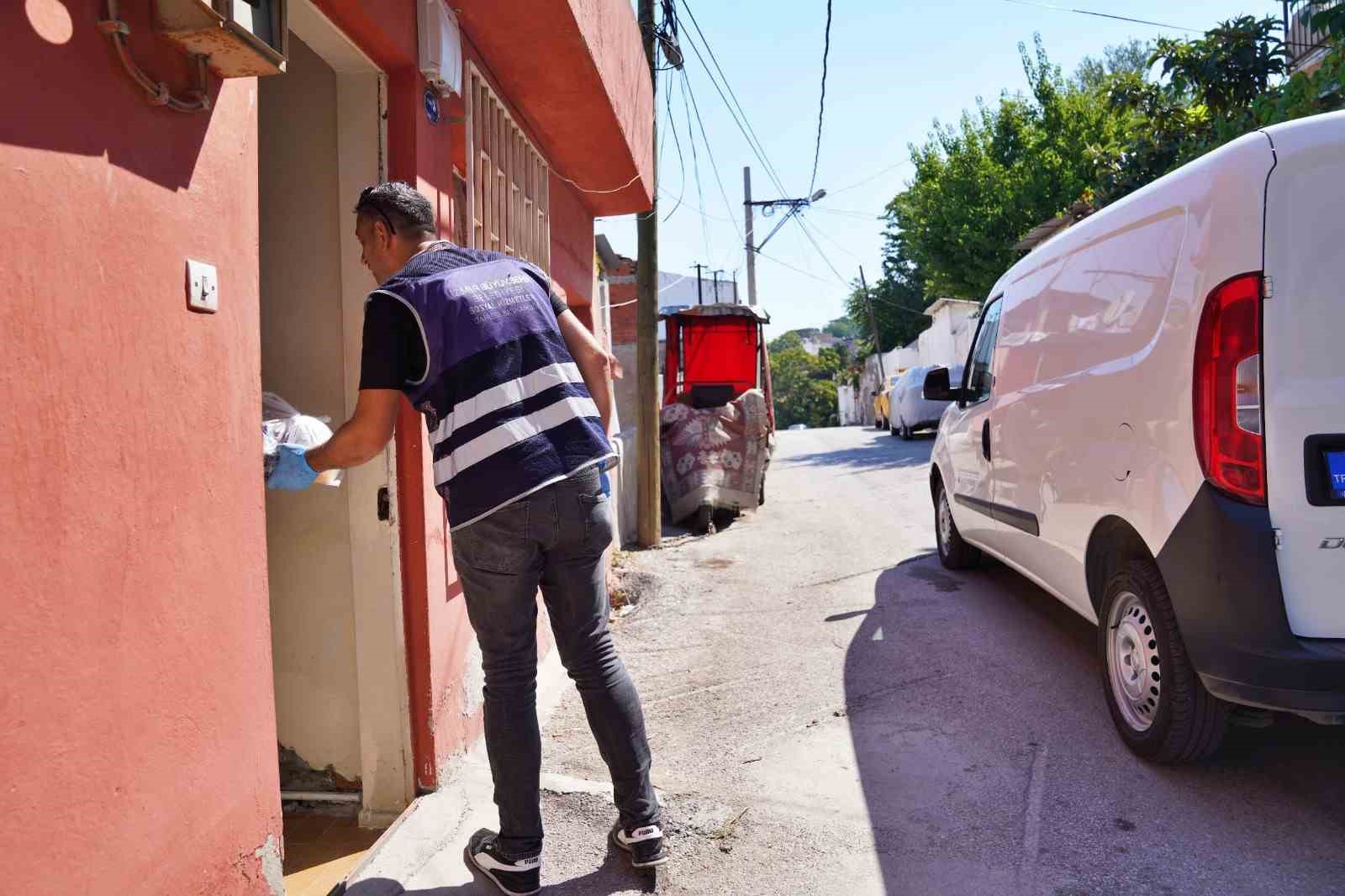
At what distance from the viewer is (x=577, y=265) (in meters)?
7.52

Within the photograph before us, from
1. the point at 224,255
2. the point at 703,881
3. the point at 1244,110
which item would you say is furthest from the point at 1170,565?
the point at 1244,110

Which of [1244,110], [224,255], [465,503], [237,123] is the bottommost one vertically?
[465,503]

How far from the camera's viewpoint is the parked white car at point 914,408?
2027 centimetres

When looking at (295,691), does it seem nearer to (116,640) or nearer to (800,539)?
(116,640)

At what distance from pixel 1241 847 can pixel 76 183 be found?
3.39m

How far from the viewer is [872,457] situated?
56.2 ft

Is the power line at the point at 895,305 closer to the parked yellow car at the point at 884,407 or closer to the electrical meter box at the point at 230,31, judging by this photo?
the parked yellow car at the point at 884,407

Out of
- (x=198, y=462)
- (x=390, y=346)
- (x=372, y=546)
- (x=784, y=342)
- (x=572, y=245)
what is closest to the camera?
(x=198, y=462)

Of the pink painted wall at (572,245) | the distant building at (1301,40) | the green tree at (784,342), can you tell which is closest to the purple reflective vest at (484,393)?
the pink painted wall at (572,245)

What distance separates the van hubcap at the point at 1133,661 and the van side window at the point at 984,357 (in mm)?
1976

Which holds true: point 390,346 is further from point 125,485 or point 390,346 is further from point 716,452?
point 716,452

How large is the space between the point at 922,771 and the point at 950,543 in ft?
11.1

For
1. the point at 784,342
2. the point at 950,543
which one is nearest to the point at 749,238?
the point at 950,543

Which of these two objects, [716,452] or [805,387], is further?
[805,387]
